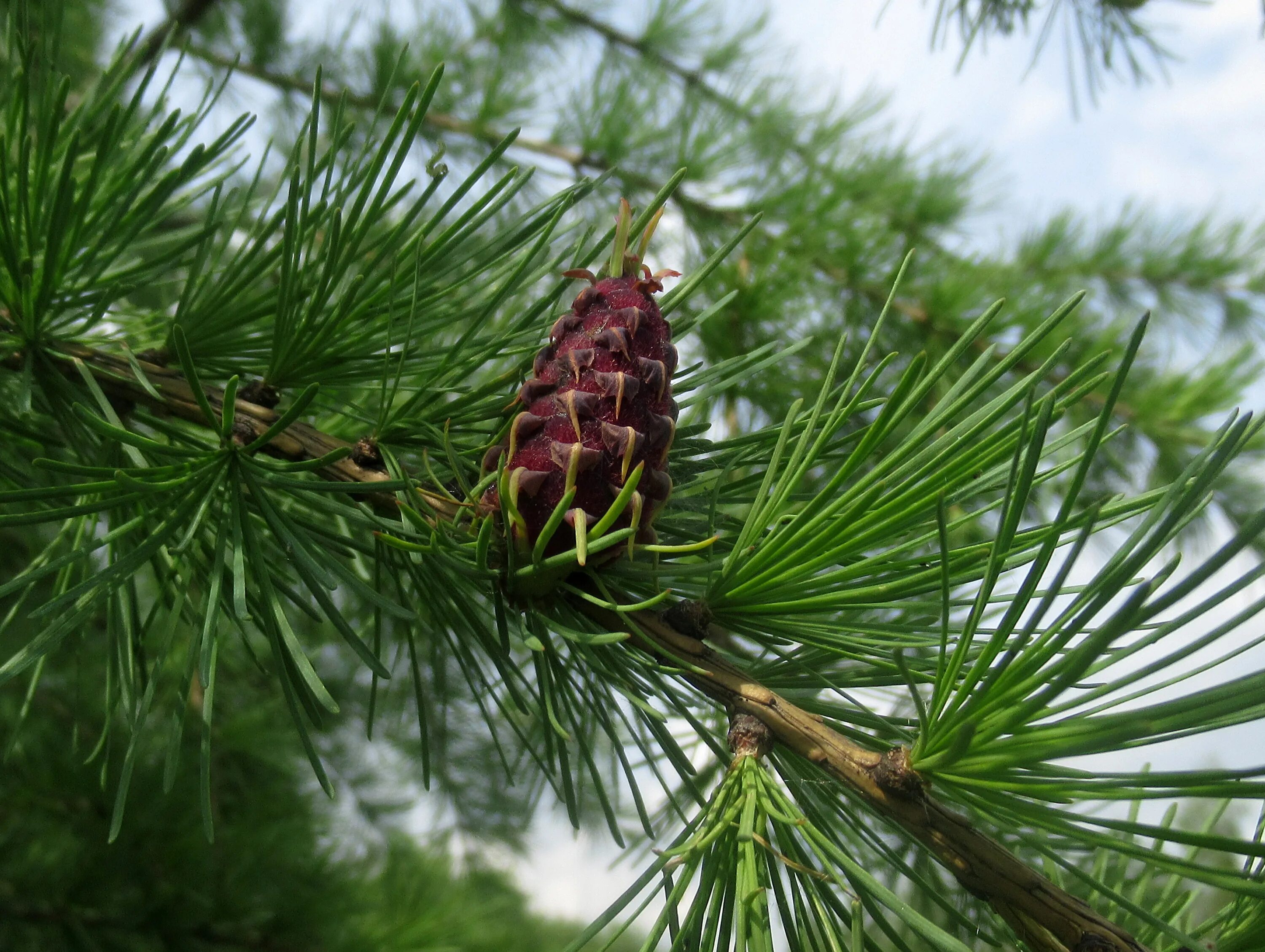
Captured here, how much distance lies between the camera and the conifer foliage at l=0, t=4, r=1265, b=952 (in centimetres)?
27

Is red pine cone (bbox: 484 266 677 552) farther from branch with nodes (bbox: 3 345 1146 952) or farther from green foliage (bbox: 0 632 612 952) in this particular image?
green foliage (bbox: 0 632 612 952)

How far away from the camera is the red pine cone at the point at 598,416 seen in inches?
12.6

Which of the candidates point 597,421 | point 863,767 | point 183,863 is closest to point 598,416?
point 597,421

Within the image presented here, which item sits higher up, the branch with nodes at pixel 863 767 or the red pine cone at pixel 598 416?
the red pine cone at pixel 598 416

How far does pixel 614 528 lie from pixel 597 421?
41mm

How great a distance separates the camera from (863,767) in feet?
1.00

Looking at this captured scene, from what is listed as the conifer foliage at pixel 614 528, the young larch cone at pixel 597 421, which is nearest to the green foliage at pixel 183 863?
the conifer foliage at pixel 614 528

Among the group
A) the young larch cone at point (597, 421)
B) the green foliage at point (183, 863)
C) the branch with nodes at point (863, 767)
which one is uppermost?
the young larch cone at point (597, 421)

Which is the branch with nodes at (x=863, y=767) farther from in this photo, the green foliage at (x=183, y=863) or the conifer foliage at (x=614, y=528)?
the green foliage at (x=183, y=863)

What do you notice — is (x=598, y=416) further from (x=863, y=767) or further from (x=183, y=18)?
(x=183, y=18)

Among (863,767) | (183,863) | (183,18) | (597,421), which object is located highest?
(183,18)

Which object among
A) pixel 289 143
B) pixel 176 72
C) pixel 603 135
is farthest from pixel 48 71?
pixel 289 143

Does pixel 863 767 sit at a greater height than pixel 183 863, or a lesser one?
greater

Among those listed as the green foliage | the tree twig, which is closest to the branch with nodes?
the green foliage
